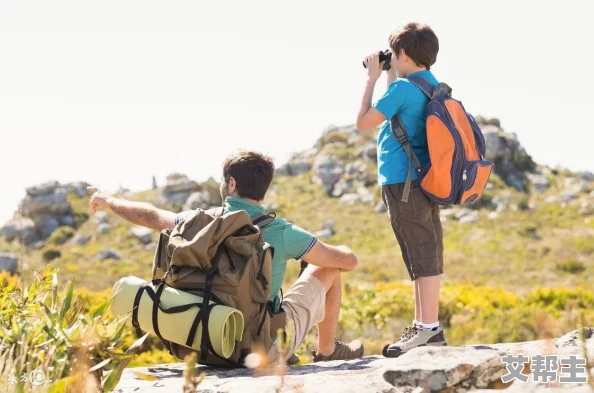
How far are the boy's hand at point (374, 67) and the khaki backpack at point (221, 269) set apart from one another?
1290 mm

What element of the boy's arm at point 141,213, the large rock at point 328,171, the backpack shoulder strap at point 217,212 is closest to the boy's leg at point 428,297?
the backpack shoulder strap at point 217,212

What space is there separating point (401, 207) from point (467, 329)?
19.6ft

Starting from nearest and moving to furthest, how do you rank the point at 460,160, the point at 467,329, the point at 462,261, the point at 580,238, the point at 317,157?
the point at 460,160 < the point at 467,329 < the point at 462,261 < the point at 580,238 < the point at 317,157

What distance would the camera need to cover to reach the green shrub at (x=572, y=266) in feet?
72.7

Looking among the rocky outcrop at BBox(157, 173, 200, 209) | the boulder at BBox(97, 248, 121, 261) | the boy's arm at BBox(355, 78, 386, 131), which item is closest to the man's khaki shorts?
the boy's arm at BBox(355, 78, 386, 131)

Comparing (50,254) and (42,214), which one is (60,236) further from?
(42,214)

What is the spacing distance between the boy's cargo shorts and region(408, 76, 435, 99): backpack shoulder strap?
1.72ft

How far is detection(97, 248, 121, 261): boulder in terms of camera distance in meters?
30.2

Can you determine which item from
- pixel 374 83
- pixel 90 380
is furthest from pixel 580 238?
pixel 90 380

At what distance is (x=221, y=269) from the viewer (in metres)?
3.43

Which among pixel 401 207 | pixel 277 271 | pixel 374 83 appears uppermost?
pixel 374 83

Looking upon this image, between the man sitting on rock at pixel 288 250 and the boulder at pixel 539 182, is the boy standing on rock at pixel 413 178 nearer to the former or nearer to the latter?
the man sitting on rock at pixel 288 250

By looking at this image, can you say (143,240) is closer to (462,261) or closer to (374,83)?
(462,261)

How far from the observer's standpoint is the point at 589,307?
1144cm
